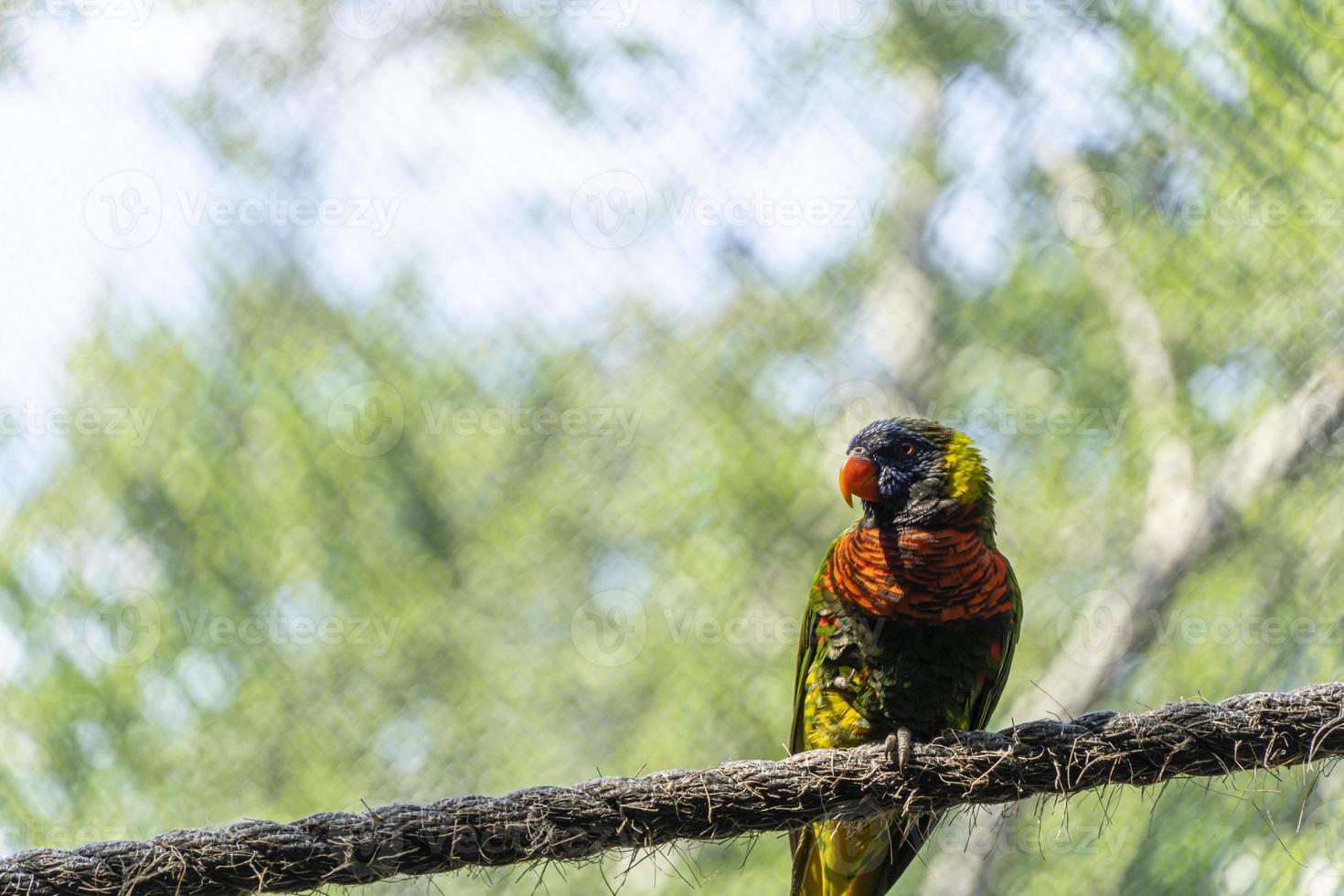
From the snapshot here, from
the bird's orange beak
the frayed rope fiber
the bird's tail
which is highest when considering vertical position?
the bird's orange beak

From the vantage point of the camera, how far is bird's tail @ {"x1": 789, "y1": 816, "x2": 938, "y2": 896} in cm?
213

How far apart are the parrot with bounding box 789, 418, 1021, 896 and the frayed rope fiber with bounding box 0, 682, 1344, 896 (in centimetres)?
38

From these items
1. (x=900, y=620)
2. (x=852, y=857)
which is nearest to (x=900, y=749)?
(x=900, y=620)

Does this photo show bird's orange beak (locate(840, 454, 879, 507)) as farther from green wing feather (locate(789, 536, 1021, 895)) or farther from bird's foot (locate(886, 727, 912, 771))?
bird's foot (locate(886, 727, 912, 771))

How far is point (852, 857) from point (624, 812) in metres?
→ 0.87

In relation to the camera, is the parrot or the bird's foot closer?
the bird's foot

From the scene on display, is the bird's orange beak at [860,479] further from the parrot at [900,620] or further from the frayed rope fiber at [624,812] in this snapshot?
the frayed rope fiber at [624,812]

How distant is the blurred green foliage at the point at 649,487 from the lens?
3488mm

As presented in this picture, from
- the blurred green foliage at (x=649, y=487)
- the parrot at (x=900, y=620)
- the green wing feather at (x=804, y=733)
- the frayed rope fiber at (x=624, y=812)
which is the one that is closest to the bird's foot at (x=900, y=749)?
the frayed rope fiber at (x=624, y=812)

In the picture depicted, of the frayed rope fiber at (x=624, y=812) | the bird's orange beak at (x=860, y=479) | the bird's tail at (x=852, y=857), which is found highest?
the bird's orange beak at (x=860, y=479)

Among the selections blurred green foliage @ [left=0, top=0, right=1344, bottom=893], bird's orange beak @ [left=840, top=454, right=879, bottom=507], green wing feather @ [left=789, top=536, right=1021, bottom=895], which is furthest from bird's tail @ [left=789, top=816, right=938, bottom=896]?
blurred green foliage @ [left=0, top=0, right=1344, bottom=893]

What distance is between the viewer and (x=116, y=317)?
3.80 meters

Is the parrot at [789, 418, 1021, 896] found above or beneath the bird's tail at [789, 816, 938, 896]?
above

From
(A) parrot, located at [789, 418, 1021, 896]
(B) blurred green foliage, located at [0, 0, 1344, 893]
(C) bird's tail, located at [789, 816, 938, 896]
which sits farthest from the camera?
(B) blurred green foliage, located at [0, 0, 1344, 893]
